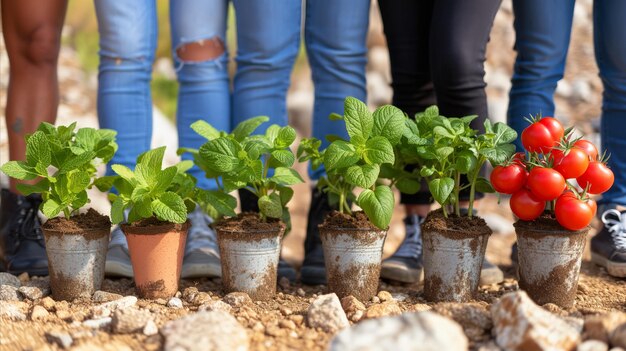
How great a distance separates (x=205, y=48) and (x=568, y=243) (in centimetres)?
143

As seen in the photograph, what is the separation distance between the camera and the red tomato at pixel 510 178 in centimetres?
215

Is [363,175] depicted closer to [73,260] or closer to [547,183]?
[547,183]

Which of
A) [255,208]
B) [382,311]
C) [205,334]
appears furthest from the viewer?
[255,208]

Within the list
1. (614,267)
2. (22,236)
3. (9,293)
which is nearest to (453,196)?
(614,267)

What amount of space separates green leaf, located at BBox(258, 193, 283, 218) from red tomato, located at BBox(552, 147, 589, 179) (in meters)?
0.84

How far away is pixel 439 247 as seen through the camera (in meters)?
2.23

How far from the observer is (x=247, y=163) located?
2.24 metres

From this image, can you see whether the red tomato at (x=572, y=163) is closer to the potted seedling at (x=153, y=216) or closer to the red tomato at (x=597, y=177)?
the red tomato at (x=597, y=177)

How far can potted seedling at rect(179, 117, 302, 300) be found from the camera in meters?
2.22

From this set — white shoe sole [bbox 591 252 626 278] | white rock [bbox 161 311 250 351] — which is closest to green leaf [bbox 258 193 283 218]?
white rock [bbox 161 311 250 351]

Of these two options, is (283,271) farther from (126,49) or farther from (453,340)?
(453,340)

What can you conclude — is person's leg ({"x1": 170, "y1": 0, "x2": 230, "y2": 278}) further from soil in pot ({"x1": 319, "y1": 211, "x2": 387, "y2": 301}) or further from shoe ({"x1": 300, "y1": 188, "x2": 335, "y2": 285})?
soil in pot ({"x1": 319, "y1": 211, "x2": 387, "y2": 301})

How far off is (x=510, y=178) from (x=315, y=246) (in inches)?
31.7

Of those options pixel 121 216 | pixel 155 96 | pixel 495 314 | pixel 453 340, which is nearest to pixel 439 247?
pixel 495 314
